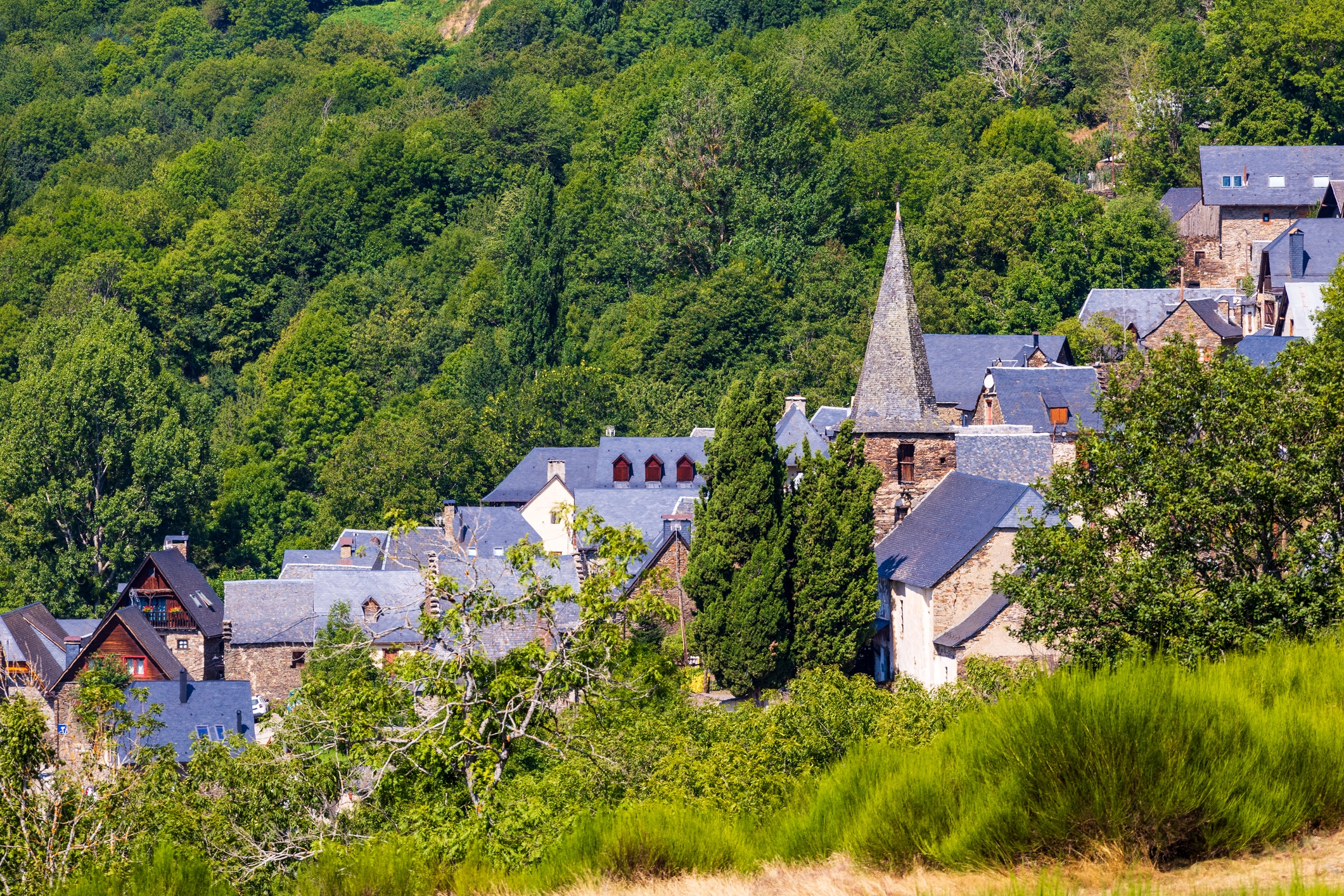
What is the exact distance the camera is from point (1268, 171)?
71750 millimetres

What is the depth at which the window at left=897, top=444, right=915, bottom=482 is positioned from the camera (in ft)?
162

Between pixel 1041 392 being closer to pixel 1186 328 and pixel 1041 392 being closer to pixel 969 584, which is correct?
pixel 1186 328

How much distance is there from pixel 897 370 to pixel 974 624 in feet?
41.5

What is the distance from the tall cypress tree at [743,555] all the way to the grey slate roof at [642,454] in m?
24.4

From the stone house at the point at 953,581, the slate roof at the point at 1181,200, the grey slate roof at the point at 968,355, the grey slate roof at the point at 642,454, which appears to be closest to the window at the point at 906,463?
the stone house at the point at 953,581

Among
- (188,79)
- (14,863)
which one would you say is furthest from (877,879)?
(188,79)

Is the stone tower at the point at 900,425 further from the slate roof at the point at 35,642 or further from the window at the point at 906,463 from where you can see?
the slate roof at the point at 35,642

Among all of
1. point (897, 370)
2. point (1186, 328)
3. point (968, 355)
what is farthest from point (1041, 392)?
point (968, 355)

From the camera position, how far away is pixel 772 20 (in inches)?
5305

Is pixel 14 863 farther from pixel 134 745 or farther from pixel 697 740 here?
pixel 134 745

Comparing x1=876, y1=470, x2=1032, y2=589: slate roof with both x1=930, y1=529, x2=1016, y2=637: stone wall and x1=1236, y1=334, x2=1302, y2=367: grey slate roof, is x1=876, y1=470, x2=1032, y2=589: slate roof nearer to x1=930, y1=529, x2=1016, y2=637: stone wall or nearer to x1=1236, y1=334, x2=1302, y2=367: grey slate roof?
x1=930, y1=529, x2=1016, y2=637: stone wall

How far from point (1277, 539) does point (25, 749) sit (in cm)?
1464

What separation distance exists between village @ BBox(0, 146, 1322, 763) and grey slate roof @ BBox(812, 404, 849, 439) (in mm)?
189

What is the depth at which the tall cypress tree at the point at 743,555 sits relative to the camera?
1697 inches
